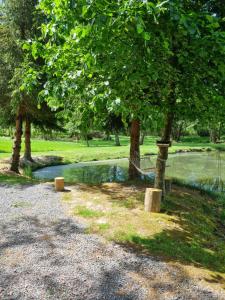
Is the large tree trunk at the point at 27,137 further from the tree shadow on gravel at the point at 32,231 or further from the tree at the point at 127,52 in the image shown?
the tree at the point at 127,52

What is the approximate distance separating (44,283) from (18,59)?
1344 cm

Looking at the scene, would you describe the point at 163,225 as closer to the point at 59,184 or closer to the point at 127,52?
the point at 127,52

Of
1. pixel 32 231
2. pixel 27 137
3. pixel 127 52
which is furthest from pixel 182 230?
pixel 27 137

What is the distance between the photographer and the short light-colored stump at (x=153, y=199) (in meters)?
9.37

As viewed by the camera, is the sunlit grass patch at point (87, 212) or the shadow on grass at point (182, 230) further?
the sunlit grass patch at point (87, 212)

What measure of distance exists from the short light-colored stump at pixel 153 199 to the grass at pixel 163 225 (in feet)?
0.75

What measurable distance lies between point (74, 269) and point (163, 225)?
10.9 feet

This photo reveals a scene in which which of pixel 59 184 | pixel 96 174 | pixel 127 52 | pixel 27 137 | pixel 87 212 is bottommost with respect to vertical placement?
pixel 96 174

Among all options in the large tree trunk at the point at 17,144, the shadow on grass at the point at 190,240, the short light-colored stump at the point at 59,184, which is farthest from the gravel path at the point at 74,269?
the large tree trunk at the point at 17,144

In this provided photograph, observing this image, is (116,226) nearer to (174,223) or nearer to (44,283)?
(174,223)

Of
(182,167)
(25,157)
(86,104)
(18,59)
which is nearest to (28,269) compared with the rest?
(86,104)

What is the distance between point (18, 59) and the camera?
658 inches

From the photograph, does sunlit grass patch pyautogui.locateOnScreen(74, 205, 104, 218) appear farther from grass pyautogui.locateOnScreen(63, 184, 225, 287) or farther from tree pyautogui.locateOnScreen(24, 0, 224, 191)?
tree pyautogui.locateOnScreen(24, 0, 224, 191)

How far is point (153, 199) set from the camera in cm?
948
